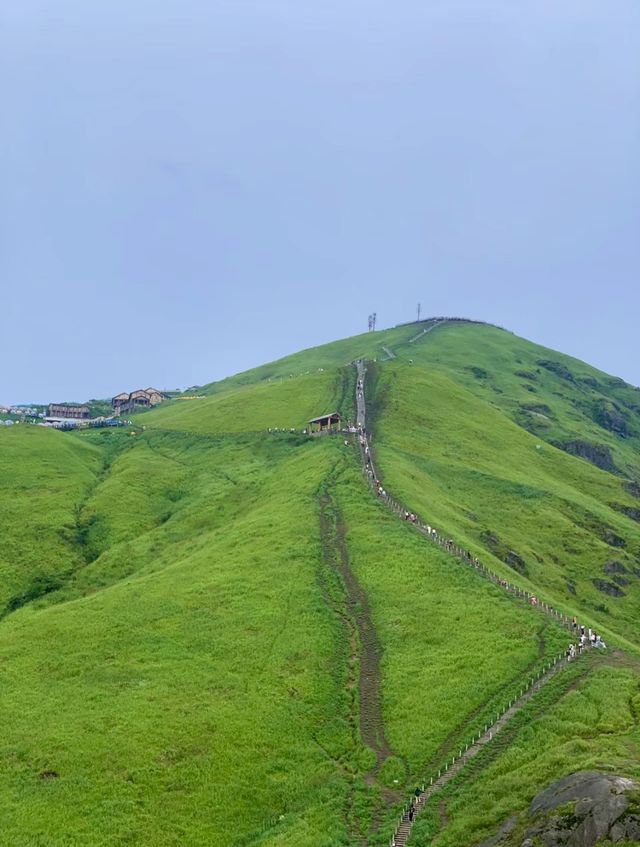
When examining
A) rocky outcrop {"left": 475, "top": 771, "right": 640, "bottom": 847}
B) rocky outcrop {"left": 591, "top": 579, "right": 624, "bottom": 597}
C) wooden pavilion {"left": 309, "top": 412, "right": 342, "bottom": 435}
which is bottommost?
rocky outcrop {"left": 591, "top": 579, "right": 624, "bottom": 597}

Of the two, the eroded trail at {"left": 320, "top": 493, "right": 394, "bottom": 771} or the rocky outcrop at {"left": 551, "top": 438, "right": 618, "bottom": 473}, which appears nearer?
the eroded trail at {"left": 320, "top": 493, "right": 394, "bottom": 771}

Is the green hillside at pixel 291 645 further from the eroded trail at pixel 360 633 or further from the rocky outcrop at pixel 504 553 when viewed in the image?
the rocky outcrop at pixel 504 553

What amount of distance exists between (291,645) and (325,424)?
233 ft

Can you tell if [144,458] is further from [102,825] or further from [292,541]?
[102,825]

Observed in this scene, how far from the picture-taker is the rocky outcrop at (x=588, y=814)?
3136 cm

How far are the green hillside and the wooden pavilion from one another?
174 inches

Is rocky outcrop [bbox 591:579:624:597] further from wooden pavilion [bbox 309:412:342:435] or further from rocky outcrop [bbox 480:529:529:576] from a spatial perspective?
wooden pavilion [bbox 309:412:342:435]

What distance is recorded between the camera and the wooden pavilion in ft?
423

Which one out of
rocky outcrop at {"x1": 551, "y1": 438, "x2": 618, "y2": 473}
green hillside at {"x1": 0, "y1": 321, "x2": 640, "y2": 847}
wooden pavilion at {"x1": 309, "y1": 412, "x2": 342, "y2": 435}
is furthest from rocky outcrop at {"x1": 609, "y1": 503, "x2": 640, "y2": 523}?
wooden pavilion at {"x1": 309, "y1": 412, "x2": 342, "y2": 435}

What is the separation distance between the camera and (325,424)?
131 metres

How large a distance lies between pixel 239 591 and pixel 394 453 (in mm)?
51228

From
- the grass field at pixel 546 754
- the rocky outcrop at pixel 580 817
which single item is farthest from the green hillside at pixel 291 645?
the rocky outcrop at pixel 580 817

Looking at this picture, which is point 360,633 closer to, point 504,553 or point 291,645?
point 291,645

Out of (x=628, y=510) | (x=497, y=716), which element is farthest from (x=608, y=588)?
(x=497, y=716)
